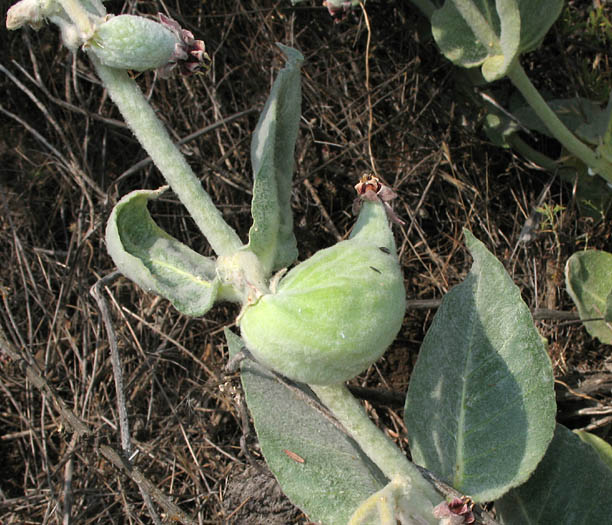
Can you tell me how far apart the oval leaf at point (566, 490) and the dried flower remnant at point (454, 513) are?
0.35 m

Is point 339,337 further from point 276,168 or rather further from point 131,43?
point 131,43

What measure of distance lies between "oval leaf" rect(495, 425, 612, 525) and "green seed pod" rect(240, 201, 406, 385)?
719mm

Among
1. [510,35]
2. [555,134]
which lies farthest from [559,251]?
[510,35]

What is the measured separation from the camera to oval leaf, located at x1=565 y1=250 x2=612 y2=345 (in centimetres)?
228

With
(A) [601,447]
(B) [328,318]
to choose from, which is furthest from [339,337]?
(A) [601,447]

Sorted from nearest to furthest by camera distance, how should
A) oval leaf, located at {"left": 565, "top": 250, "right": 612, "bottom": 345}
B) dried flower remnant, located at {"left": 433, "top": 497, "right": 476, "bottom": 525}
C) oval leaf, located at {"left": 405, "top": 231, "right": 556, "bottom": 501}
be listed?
dried flower remnant, located at {"left": 433, "top": 497, "right": 476, "bottom": 525} < oval leaf, located at {"left": 405, "top": 231, "right": 556, "bottom": 501} < oval leaf, located at {"left": 565, "top": 250, "right": 612, "bottom": 345}

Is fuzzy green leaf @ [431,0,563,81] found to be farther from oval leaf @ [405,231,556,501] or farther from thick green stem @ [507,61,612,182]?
oval leaf @ [405,231,556,501]

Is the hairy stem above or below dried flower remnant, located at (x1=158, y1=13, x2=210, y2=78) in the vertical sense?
above

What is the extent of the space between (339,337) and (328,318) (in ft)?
0.13

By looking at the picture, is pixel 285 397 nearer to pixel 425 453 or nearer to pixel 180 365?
pixel 425 453

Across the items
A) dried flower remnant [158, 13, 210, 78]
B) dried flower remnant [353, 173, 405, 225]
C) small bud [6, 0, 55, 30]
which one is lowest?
dried flower remnant [353, 173, 405, 225]

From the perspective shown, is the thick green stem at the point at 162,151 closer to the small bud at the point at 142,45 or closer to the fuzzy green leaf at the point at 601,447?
the small bud at the point at 142,45

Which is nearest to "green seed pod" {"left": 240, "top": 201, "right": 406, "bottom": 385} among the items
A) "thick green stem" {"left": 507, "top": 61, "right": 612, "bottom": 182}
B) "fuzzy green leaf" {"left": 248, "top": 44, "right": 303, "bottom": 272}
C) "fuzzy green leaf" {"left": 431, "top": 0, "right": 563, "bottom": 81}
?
"fuzzy green leaf" {"left": 248, "top": 44, "right": 303, "bottom": 272}

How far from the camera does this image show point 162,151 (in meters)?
1.41
